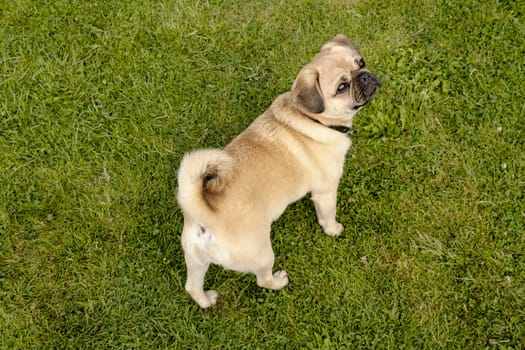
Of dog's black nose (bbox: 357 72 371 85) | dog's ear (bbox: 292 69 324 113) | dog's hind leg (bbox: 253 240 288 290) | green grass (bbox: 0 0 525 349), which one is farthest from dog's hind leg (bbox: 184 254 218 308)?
dog's black nose (bbox: 357 72 371 85)

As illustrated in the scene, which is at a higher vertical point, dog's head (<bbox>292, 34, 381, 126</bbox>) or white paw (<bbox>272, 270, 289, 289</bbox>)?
dog's head (<bbox>292, 34, 381, 126</bbox>)

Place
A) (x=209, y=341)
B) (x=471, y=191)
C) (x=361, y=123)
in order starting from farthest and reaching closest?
1. (x=361, y=123)
2. (x=471, y=191)
3. (x=209, y=341)

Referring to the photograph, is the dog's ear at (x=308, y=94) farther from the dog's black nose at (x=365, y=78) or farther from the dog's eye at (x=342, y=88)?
the dog's black nose at (x=365, y=78)

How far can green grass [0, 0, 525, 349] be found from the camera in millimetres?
3893

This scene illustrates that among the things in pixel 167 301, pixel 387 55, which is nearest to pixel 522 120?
pixel 387 55

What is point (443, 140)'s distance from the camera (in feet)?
14.7

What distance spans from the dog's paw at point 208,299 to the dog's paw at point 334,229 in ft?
3.65

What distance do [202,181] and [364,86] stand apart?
1462 mm

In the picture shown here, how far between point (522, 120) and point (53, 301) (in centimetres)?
458

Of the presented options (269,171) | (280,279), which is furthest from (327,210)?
(269,171)

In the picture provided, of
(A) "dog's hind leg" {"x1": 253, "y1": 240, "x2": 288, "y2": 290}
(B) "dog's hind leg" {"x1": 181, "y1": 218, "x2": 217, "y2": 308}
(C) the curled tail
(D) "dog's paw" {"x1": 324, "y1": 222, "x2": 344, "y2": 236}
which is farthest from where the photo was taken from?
(D) "dog's paw" {"x1": 324, "y1": 222, "x2": 344, "y2": 236}

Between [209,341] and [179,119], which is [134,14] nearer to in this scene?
[179,119]

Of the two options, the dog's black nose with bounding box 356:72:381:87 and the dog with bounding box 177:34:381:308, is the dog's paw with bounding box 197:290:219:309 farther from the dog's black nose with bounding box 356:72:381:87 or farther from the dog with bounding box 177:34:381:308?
the dog's black nose with bounding box 356:72:381:87

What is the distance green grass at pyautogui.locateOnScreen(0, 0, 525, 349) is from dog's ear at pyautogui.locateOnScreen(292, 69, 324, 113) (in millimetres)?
1300
